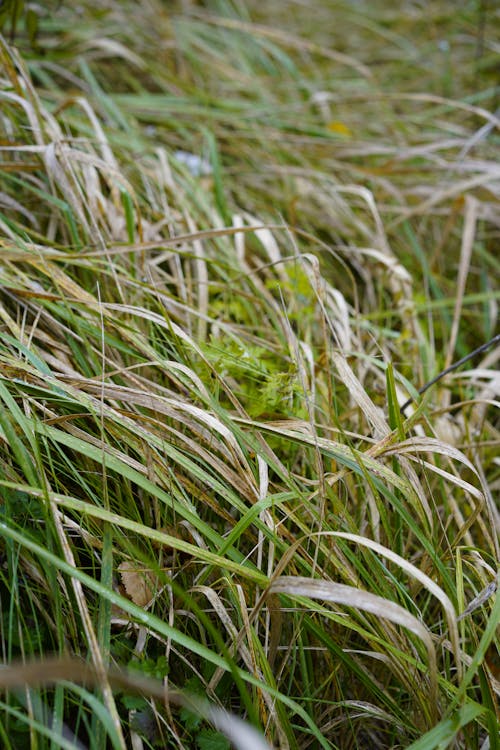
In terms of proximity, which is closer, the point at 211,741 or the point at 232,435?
the point at 211,741

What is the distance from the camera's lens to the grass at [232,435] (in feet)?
3.08

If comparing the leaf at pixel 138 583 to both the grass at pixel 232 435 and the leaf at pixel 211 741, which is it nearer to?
the grass at pixel 232 435

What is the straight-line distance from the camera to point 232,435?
1.10m

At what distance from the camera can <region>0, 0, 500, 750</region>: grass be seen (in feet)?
3.08

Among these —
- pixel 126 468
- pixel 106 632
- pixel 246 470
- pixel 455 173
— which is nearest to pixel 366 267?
pixel 455 173

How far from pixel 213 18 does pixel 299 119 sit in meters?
0.73

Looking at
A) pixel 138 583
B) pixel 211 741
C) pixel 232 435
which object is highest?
pixel 232 435

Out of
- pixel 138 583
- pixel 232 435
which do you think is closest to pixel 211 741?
pixel 138 583

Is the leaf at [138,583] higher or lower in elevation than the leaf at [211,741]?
higher

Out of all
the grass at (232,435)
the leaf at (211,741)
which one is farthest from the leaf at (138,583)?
the leaf at (211,741)

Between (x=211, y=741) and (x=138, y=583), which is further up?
(x=138, y=583)

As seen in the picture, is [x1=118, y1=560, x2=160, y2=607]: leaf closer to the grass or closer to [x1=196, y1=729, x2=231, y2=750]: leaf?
the grass

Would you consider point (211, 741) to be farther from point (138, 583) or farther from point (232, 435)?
point (232, 435)

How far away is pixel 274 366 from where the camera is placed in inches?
54.3
